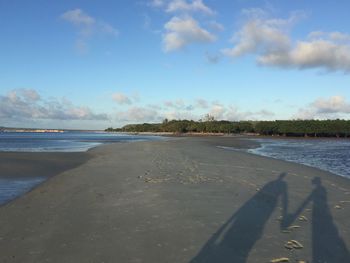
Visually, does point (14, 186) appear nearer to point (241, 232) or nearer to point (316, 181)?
point (241, 232)

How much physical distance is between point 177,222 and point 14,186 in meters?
11.0

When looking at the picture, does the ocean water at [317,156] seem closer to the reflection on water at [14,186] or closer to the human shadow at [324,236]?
the human shadow at [324,236]

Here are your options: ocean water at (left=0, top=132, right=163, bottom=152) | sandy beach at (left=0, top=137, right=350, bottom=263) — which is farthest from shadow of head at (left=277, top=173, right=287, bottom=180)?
ocean water at (left=0, top=132, right=163, bottom=152)

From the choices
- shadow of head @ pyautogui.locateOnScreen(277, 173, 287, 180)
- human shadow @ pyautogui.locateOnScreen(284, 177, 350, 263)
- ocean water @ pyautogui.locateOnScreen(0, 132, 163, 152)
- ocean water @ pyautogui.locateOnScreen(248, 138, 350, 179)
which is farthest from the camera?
ocean water @ pyautogui.locateOnScreen(0, 132, 163, 152)

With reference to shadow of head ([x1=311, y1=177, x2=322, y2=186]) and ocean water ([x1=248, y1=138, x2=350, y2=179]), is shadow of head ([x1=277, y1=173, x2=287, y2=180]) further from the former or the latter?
ocean water ([x1=248, y1=138, x2=350, y2=179])

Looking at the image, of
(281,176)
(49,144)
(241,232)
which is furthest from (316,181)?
(49,144)

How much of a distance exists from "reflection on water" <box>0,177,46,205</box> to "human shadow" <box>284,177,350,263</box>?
10125 mm

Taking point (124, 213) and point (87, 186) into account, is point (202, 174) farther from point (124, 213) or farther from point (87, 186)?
point (124, 213)

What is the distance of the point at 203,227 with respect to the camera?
9.76 metres

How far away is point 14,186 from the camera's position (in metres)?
18.5

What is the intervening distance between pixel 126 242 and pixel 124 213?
2.93 meters

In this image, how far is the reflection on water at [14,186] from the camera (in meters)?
15.6

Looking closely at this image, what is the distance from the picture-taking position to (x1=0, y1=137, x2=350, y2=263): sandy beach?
7879 mm

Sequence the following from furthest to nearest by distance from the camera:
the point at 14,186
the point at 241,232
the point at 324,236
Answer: the point at 14,186 → the point at 241,232 → the point at 324,236
